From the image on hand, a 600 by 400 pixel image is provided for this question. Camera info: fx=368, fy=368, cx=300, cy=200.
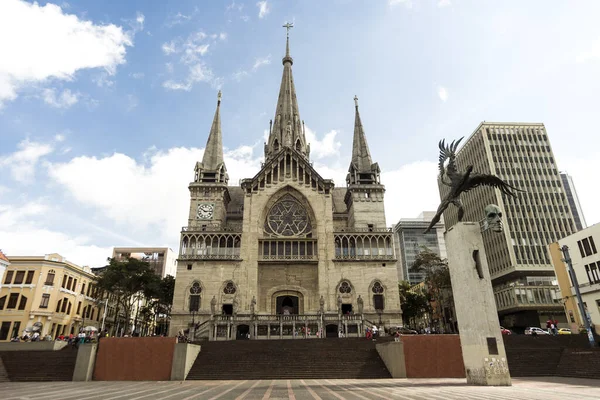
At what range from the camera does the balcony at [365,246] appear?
4428cm

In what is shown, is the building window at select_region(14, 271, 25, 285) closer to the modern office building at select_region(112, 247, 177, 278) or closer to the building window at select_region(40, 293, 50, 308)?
the building window at select_region(40, 293, 50, 308)

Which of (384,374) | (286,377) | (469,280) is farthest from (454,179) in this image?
(286,377)

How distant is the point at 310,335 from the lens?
121 ft

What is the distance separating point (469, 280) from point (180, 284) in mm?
34265

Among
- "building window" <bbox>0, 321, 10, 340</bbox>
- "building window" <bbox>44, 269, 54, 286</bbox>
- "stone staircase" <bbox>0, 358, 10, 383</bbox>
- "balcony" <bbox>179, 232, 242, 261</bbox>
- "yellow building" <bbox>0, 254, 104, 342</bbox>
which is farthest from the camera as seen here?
"balcony" <bbox>179, 232, 242, 261</bbox>

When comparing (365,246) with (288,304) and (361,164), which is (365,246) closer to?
(288,304)

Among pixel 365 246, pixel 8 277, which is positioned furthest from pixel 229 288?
pixel 8 277

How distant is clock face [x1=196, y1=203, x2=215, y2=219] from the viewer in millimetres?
47978

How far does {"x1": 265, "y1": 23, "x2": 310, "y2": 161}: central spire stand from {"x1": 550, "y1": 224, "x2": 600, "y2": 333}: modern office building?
3506cm

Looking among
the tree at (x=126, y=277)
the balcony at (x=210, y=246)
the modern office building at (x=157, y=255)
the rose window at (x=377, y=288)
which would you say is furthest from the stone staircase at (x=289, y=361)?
the modern office building at (x=157, y=255)

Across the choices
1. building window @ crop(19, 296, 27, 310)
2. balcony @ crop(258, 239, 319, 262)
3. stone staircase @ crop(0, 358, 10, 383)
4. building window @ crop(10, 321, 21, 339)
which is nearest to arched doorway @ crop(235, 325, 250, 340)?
balcony @ crop(258, 239, 319, 262)

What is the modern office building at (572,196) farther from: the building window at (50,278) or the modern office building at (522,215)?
the building window at (50,278)

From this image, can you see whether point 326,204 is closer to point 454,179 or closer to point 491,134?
point 454,179

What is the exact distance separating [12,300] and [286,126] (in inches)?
1560
